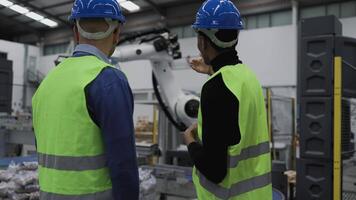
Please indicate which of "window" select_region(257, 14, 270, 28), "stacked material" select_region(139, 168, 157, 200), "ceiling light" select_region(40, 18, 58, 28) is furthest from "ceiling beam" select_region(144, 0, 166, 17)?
"stacked material" select_region(139, 168, 157, 200)

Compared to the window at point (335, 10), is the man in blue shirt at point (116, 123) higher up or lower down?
lower down

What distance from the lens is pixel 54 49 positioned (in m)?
20.5

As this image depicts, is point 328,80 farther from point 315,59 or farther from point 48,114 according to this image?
point 48,114

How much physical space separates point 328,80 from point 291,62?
8.69m

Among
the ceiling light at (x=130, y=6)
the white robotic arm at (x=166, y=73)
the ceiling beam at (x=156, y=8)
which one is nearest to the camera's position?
the white robotic arm at (x=166, y=73)

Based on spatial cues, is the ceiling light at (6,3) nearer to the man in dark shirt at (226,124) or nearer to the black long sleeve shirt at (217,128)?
the man in dark shirt at (226,124)

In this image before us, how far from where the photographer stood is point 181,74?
1472cm

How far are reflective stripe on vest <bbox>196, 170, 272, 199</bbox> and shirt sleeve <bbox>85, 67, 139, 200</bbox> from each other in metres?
0.37

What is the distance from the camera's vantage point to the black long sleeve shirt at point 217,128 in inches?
63.9

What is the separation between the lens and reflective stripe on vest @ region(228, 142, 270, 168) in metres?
1.68

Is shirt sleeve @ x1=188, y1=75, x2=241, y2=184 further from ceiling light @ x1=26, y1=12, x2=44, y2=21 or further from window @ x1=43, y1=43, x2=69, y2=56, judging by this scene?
window @ x1=43, y1=43, x2=69, y2=56

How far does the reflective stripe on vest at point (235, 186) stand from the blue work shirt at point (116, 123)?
36cm

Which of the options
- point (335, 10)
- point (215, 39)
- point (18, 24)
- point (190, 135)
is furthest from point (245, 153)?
point (18, 24)

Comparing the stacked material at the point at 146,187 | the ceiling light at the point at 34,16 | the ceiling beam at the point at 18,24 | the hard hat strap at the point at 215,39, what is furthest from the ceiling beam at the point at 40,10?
the hard hat strap at the point at 215,39
